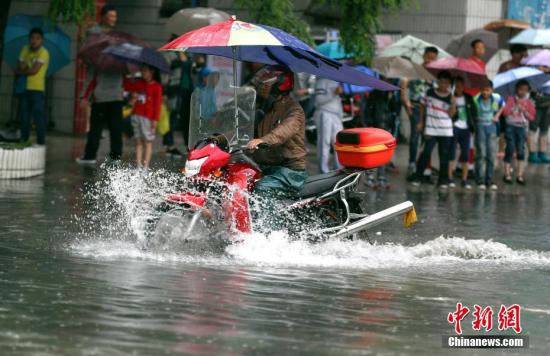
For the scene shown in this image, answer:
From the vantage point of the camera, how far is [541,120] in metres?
23.7

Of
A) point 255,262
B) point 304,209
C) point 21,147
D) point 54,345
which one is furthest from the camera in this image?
point 21,147

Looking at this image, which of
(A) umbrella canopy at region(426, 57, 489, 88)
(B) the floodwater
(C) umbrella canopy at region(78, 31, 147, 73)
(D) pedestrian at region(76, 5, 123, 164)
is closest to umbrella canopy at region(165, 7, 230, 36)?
(D) pedestrian at region(76, 5, 123, 164)

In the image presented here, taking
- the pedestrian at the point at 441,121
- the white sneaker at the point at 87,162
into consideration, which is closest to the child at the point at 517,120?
the pedestrian at the point at 441,121

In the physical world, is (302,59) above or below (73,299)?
above

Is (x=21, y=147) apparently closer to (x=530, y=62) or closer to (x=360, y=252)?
(x=360, y=252)

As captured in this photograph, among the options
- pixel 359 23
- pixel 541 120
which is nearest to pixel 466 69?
pixel 359 23

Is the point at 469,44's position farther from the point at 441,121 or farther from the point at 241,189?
the point at 241,189

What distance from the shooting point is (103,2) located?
2570 cm

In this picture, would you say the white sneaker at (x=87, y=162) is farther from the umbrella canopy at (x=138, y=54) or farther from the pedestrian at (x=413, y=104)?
the pedestrian at (x=413, y=104)

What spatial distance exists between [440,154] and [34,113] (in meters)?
6.17

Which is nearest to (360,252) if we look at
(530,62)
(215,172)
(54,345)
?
(215,172)

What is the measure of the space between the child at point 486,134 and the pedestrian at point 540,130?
2.74 metres

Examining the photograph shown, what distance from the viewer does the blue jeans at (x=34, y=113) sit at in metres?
19.9

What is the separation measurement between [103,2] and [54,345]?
760 inches
